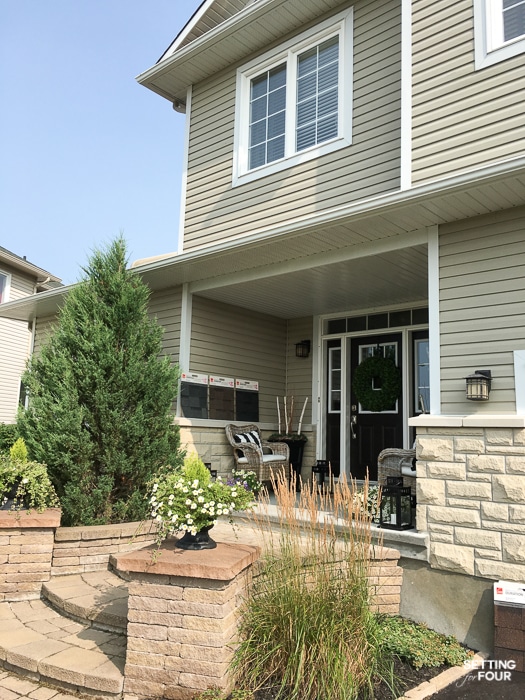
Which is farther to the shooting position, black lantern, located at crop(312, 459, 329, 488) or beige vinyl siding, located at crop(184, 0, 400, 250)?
black lantern, located at crop(312, 459, 329, 488)

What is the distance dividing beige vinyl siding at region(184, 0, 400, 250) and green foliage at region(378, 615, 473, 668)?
11.8 ft

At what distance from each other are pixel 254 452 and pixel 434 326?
2.99 metres

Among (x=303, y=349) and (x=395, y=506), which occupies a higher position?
(x=303, y=349)

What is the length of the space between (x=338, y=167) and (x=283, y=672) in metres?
4.44

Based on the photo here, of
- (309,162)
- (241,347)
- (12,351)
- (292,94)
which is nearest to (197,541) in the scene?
(309,162)

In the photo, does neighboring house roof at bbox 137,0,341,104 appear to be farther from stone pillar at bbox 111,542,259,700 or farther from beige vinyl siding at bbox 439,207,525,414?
stone pillar at bbox 111,542,259,700

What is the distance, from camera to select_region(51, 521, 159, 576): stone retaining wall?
4371 mm

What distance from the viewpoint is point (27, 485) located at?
4.35 metres

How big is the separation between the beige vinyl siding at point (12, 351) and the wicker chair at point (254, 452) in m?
10.2

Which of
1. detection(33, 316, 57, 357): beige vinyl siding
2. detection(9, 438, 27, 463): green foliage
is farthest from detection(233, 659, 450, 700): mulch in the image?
detection(33, 316, 57, 357): beige vinyl siding

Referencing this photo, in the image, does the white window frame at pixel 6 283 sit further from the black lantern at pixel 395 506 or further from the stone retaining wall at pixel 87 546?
the black lantern at pixel 395 506

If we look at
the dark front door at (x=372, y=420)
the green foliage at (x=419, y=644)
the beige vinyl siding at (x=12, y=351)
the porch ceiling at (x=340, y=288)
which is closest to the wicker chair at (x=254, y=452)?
the dark front door at (x=372, y=420)

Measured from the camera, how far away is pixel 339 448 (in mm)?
7184

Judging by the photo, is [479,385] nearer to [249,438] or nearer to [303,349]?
[249,438]
